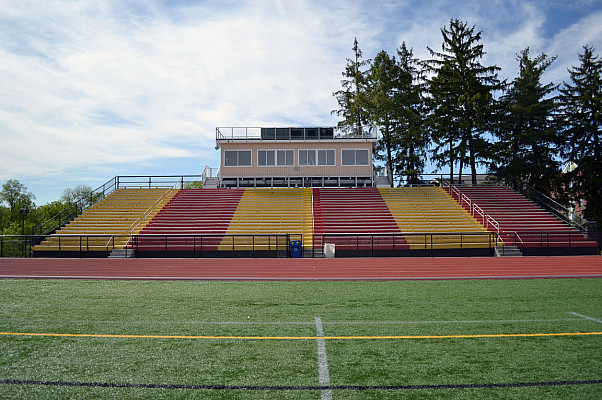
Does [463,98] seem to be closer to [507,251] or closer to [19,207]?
[507,251]

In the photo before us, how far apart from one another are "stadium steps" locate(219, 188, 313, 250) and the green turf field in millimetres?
13092

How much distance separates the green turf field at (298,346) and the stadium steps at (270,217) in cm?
1309

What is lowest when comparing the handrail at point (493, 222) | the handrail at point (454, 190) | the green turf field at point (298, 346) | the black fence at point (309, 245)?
the green turf field at point (298, 346)

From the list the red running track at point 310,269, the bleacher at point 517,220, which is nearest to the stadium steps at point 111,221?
the red running track at point 310,269

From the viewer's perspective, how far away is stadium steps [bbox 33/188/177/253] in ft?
77.6

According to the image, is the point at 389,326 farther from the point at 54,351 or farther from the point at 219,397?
the point at 54,351

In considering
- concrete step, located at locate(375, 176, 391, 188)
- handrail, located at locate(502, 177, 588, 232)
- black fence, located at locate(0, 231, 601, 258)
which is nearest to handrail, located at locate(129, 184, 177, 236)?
black fence, located at locate(0, 231, 601, 258)

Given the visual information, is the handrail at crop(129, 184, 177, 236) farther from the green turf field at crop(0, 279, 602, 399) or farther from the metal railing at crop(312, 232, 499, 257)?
the green turf field at crop(0, 279, 602, 399)

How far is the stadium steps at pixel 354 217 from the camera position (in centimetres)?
2231

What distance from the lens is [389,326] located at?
6.63 m

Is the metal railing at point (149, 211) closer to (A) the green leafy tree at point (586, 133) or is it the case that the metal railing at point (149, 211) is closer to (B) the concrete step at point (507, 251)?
(B) the concrete step at point (507, 251)

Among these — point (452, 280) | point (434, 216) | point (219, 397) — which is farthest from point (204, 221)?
point (219, 397)

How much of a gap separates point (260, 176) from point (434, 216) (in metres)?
14.8

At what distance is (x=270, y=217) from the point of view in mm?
28781
